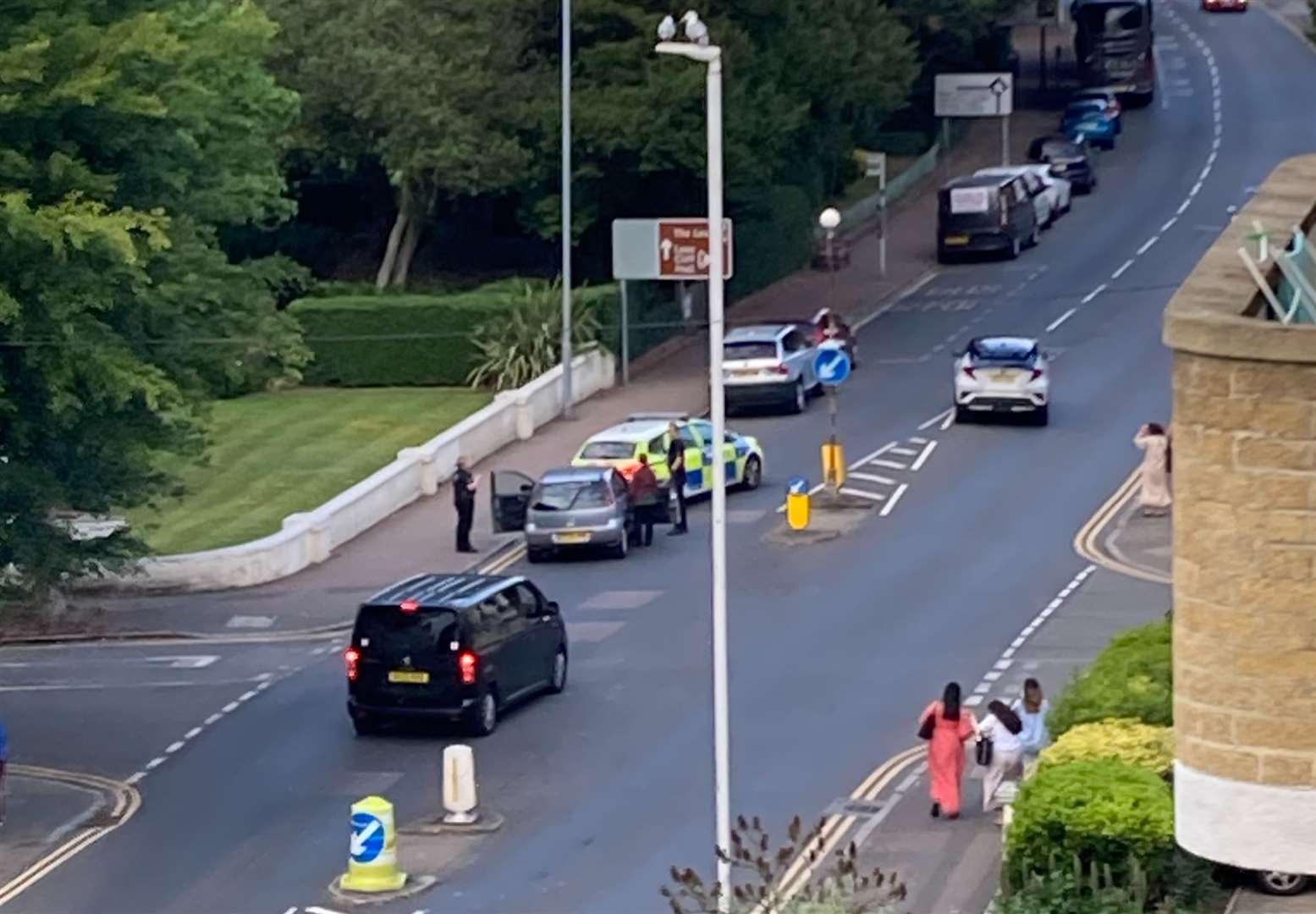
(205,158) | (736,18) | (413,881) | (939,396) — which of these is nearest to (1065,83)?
(736,18)

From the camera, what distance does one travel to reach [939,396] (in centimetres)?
4900

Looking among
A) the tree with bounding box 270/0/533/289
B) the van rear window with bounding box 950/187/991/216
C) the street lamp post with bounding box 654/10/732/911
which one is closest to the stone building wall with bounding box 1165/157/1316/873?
the street lamp post with bounding box 654/10/732/911

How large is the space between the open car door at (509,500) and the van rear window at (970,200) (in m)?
22.1

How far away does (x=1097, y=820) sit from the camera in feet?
59.5

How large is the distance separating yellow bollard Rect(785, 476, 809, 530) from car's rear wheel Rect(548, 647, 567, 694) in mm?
7953

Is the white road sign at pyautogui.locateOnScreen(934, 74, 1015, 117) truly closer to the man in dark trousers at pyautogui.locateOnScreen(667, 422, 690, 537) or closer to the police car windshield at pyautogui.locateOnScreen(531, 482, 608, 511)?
the man in dark trousers at pyautogui.locateOnScreen(667, 422, 690, 537)

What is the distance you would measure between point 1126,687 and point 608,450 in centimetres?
2130

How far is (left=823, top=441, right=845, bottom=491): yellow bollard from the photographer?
1590 inches

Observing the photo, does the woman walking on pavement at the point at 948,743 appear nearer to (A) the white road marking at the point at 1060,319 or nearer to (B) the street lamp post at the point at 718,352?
(B) the street lamp post at the point at 718,352

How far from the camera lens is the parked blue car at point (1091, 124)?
251 feet

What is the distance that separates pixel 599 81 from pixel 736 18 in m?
3.40

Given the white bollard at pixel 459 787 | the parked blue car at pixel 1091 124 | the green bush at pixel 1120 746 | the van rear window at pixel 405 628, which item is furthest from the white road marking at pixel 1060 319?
the green bush at pixel 1120 746

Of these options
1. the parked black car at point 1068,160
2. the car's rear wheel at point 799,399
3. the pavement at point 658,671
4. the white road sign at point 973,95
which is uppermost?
the white road sign at point 973,95

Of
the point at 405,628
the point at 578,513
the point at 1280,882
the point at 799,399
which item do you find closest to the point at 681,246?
the point at 405,628
